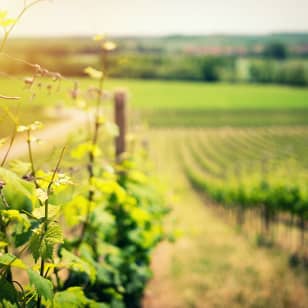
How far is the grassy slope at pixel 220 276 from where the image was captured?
451 centimetres

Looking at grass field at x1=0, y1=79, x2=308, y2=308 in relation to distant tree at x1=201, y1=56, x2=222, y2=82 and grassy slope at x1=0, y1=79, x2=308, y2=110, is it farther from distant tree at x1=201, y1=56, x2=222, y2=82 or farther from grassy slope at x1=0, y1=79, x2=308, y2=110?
distant tree at x1=201, y1=56, x2=222, y2=82

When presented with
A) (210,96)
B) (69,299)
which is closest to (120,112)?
(69,299)

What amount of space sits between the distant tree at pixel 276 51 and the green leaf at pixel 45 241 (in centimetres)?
10484

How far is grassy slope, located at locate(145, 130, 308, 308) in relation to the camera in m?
4.51

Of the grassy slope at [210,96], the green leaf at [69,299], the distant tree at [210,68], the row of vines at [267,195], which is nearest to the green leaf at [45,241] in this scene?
the green leaf at [69,299]

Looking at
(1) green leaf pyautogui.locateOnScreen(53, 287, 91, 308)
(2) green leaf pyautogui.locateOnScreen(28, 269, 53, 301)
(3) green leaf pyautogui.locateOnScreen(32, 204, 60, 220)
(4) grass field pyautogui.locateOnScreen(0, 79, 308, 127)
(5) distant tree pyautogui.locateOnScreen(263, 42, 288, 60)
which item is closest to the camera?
(2) green leaf pyautogui.locateOnScreen(28, 269, 53, 301)

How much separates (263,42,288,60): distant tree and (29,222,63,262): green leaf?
344ft

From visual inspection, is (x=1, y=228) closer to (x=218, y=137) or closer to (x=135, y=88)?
(x=218, y=137)

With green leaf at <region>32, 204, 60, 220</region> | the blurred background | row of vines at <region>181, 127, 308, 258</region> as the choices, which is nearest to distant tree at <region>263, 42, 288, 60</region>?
the blurred background

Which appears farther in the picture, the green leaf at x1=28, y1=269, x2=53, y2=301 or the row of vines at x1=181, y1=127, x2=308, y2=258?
the row of vines at x1=181, y1=127, x2=308, y2=258

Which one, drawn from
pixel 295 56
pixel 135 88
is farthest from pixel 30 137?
pixel 295 56

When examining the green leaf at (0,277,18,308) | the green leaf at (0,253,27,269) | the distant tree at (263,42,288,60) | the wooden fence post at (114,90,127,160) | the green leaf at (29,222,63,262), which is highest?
the distant tree at (263,42,288,60)

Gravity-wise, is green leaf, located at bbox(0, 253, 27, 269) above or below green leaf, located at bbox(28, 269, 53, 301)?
above

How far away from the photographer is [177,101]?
263 feet
